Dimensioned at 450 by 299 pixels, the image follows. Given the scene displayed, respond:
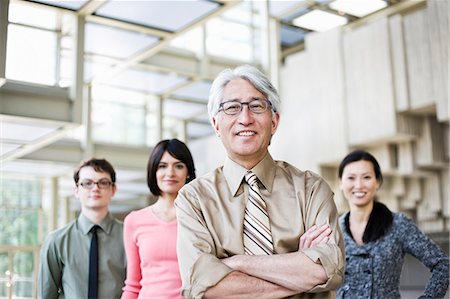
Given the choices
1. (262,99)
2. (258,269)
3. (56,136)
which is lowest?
(258,269)

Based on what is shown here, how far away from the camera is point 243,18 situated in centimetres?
1348

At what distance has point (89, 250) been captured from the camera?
3.26 meters

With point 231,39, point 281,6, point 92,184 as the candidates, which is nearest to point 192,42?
point 231,39

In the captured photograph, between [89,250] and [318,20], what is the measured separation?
34.4ft

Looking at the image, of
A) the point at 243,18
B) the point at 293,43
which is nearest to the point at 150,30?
the point at 243,18

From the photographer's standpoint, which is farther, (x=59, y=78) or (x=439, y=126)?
(x=439, y=126)

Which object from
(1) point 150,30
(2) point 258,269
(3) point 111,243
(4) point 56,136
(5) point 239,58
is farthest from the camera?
(5) point 239,58

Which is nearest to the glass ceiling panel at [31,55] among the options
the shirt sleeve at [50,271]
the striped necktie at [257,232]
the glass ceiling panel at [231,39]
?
the glass ceiling panel at [231,39]

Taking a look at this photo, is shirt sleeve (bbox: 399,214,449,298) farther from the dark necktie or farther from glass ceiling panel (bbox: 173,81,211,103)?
glass ceiling panel (bbox: 173,81,211,103)

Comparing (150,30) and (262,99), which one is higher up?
(150,30)

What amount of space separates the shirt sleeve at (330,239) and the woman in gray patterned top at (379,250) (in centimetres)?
101

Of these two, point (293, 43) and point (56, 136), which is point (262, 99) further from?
point (293, 43)

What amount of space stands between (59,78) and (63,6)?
142 centimetres

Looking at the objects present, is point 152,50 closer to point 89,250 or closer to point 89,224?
point 89,224
